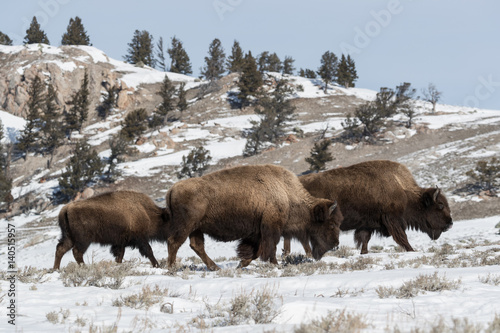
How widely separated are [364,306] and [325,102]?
72902 mm

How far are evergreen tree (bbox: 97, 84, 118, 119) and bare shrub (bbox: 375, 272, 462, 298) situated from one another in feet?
244

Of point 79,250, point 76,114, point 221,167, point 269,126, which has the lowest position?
point 221,167

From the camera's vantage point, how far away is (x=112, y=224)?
10.3m

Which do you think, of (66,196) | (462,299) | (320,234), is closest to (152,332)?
(462,299)

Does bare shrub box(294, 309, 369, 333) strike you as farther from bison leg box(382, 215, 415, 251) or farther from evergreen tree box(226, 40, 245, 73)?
evergreen tree box(226, 40, 245, 73)

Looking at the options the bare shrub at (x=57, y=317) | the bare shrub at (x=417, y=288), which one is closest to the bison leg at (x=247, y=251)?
the bare shrub at (x=417, y=288)

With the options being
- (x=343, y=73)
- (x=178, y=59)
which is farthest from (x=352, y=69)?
(x=178, y=59)

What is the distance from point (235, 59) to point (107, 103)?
96.6 ft

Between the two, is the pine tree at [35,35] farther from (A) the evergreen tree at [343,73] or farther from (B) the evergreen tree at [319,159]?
(B) the evergreen tree at [319,159]

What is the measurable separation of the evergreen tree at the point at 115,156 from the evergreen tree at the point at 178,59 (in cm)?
5577

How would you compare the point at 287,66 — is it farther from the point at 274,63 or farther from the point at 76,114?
the point at 76,114

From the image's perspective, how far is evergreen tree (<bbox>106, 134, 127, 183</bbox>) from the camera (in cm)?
4753

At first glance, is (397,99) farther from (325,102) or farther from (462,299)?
(462,299)

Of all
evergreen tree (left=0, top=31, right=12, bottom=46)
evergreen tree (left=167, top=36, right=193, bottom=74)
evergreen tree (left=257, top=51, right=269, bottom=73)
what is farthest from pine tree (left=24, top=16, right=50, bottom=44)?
evergreen tree (left=257, top=51, right=269, bottom=73)
